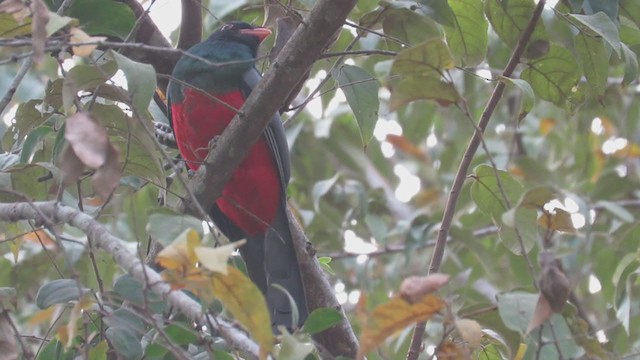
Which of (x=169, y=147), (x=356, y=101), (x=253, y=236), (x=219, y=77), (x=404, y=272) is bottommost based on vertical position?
(x=404, y=272)

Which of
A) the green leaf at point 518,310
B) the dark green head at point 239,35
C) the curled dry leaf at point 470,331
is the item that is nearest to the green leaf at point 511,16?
the green leaf at point 518,310

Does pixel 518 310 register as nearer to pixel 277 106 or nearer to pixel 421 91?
pixel 421 91

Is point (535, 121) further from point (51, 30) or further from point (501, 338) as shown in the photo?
point (51, 30)

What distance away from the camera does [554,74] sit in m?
2.85

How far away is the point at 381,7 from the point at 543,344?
3.57 feet

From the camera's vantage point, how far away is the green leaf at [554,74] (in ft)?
9.19

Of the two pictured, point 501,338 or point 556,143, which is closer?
point 501,338

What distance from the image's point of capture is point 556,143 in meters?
5.99

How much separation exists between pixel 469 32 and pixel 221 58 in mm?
1489

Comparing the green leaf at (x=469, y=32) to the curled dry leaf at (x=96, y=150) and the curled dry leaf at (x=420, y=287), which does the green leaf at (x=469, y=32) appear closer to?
the curled dry leaf at (x=420, y=287)

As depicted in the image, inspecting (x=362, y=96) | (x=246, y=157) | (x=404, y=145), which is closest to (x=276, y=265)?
(x=246, y=157)

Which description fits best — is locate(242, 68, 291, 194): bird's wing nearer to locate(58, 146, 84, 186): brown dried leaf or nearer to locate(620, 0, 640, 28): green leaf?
locate(620, 0, 640, 28): green leaf

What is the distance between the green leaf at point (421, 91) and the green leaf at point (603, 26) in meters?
0.52

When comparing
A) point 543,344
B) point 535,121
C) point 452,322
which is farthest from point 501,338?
point 535,121
